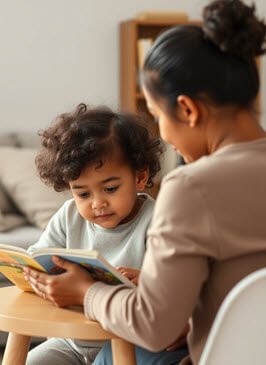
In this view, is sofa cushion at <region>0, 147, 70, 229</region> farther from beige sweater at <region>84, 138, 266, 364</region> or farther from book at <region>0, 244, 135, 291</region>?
beige sweater at <region>84, 138, 266, 364</region>

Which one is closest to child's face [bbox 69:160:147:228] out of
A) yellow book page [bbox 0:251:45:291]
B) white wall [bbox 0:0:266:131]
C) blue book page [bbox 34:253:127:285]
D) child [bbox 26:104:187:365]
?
child [bbox 26:104:187:365]

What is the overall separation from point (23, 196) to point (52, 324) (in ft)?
6.86

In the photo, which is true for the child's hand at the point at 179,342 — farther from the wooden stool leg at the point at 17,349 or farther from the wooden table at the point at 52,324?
the wooden stool leg at the point at 17,349

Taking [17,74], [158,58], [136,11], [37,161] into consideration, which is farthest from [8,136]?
[158,58]

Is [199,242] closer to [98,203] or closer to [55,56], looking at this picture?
[98,203]

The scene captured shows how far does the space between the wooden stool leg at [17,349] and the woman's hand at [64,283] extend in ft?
0.54

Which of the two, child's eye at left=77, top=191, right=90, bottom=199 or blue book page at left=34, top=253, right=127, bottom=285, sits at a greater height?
blue book page at left=34, top=253, right=127, bottom=285

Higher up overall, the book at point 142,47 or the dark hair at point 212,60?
the dark hair at point 212,60

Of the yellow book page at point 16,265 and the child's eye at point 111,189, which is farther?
the child's eye at point 111,189

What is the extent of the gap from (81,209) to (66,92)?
258cm

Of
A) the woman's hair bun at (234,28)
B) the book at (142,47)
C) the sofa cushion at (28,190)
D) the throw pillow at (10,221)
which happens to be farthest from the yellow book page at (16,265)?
the book at (142,47)

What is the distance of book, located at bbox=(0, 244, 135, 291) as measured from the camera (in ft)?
4.80

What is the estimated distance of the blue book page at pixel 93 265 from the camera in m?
1.47

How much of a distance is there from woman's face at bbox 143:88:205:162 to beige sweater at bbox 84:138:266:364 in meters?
0.06
